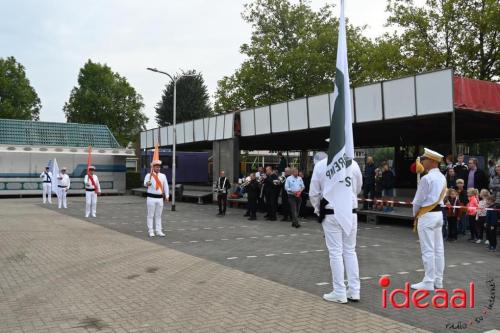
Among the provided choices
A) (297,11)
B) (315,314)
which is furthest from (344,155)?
(297,11)

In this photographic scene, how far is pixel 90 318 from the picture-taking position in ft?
18.6

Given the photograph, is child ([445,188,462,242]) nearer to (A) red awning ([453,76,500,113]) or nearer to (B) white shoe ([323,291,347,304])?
(A) red awning ([453,76,500,113])

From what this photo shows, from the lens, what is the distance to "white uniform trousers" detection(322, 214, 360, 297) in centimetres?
639

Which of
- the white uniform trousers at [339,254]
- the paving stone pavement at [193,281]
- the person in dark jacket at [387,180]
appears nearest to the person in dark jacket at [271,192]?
the paving stone pavement at [193,281]

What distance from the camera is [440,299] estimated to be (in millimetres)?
6602

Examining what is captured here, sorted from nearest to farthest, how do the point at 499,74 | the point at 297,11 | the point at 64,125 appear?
the point at 499,74 < the point at 64,125 < the point at 297,11

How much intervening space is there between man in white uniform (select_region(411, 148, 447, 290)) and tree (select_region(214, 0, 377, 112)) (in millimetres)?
35119

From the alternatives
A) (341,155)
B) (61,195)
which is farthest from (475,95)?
(61,195)

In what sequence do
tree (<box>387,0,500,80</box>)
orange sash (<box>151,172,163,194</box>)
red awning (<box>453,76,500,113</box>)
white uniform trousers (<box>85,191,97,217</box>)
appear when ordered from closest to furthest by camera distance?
orange sash (<box>151,172,163,194</box>) → red awning (<box>453,76,500,113</box>) → white uniform trousers (<box>85,191,97,217</box>) → tree (<box>387,0,500,80</box>)

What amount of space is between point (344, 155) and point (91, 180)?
14.1 meters

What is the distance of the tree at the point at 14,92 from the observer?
5259 centimetres

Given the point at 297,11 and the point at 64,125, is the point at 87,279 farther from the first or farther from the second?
the point at 297,11

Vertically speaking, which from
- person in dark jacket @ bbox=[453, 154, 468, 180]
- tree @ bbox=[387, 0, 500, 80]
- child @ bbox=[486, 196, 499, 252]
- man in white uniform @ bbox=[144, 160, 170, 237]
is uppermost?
tree @ bbox=[387, 0, 500, 80]

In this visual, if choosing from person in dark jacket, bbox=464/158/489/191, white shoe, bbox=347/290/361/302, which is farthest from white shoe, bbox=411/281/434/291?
person in dark jacket, bbox=464/158/489/191
